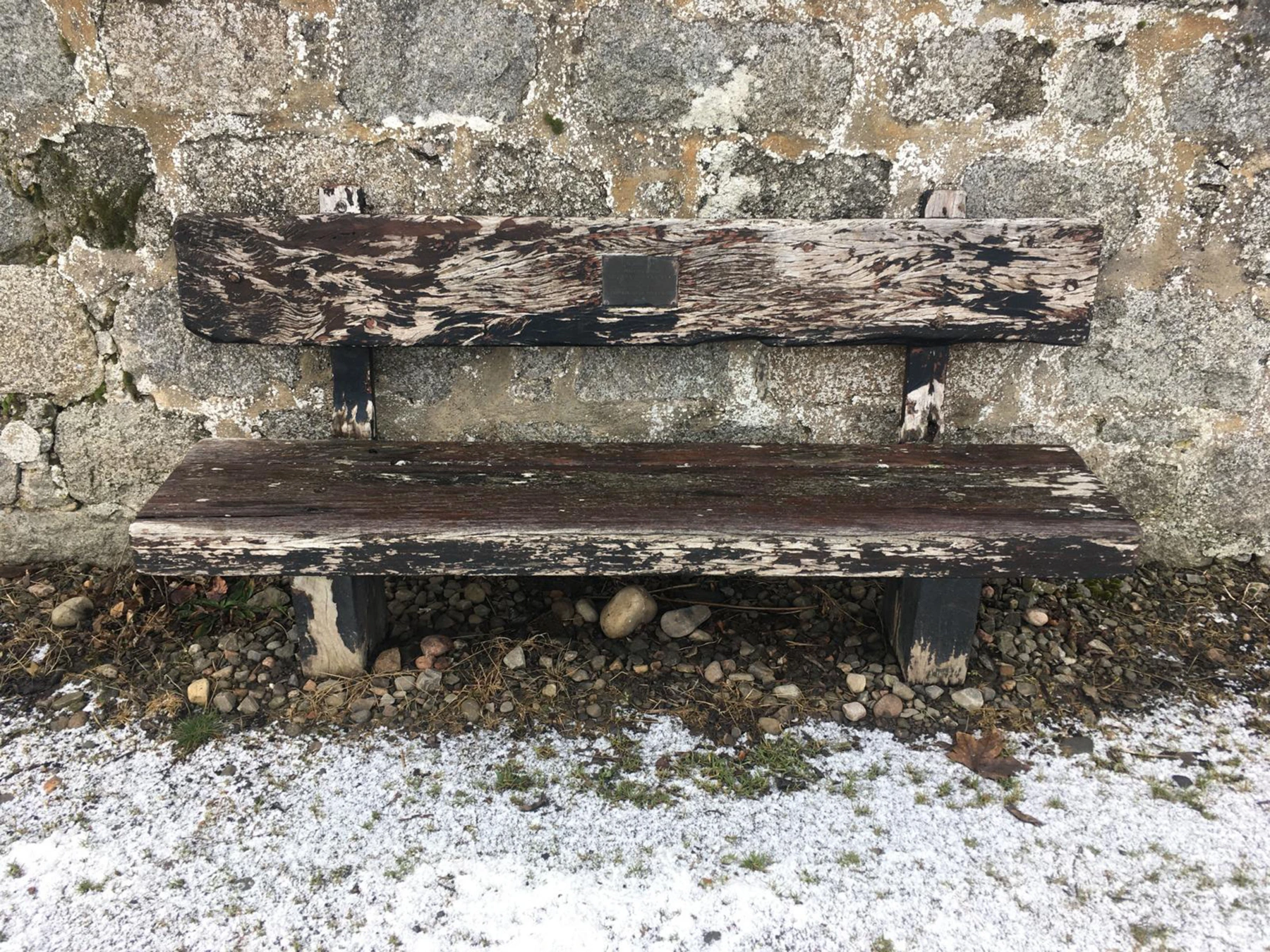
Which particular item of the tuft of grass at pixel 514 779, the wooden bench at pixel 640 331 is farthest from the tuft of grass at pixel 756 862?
the wooden bench at pixel 640 331

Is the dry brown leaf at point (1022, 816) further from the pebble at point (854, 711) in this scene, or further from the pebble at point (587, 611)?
the pebble at point (587, 611)

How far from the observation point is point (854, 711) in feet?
5.82

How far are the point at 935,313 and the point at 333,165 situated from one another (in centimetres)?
139

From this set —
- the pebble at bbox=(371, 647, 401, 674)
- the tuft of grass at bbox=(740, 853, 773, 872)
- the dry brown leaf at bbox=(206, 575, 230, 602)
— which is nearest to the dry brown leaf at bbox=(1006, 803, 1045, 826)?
the tuft of grass at bbox=(740, 853, 773, 872)

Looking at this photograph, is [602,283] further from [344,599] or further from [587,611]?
[344,599]

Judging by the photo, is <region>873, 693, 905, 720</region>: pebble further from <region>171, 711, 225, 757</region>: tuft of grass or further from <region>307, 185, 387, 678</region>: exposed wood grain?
<region>171, 711, 225, 757</region>: tuft of grass

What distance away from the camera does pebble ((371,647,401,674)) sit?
73.1 inches

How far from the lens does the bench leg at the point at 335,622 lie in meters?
1.76

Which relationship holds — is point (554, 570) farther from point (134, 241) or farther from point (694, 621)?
point (134, 241)

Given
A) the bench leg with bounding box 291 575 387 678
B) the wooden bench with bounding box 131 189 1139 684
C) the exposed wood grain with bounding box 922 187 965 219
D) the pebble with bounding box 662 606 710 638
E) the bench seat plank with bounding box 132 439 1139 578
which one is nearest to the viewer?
the bench seat plank with bounding box 132 439 1139 578

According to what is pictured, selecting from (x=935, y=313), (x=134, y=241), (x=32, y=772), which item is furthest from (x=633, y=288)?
(x=32, y=772)

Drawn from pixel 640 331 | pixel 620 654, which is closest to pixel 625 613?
pixel 620 654

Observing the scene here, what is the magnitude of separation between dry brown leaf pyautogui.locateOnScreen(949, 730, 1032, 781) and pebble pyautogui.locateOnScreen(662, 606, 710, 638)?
0.61m

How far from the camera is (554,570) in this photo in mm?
1574
